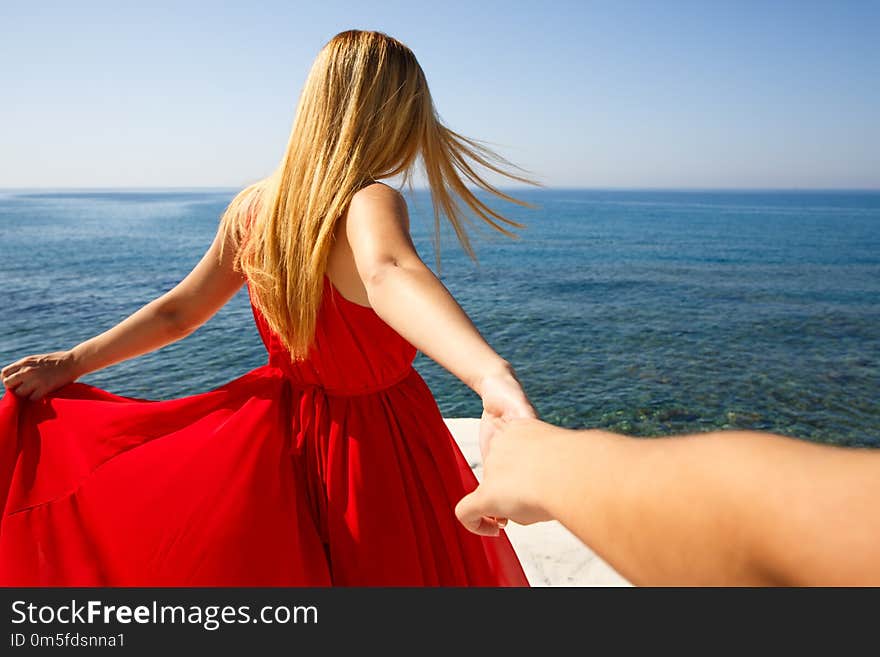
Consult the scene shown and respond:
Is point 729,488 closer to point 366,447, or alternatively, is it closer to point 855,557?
point 855,557

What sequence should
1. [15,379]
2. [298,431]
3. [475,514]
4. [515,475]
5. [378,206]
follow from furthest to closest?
1. [15,379]
2. [298,431]
3. [378,206]
4. [475,514]
5. [515,475]

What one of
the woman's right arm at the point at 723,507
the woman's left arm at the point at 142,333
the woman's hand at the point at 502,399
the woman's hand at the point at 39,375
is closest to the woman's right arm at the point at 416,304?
the woman's hand at the point at 502,399

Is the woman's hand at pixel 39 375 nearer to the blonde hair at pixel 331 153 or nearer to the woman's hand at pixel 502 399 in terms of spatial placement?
the blonde hair at pixel 331 153

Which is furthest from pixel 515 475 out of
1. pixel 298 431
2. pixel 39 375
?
pixel 39 375

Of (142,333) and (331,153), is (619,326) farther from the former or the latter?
(331,153)

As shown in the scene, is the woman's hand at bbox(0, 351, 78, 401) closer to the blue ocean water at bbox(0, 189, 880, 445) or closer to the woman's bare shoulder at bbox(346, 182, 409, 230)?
the woman's bare shoulder at bbox(346, 182, 409, 230)

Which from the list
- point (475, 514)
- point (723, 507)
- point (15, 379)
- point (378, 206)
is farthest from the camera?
point (15, 379)

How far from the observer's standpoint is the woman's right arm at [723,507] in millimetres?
529

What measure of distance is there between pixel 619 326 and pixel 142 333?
795 inches

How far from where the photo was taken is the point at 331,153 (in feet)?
5.92

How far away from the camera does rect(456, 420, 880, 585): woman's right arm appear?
1.74 feet

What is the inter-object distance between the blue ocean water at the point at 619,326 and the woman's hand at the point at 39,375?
4.71 ft

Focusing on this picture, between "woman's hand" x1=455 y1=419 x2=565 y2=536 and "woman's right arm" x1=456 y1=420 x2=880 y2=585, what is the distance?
0.04m

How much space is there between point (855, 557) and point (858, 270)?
44.2m
